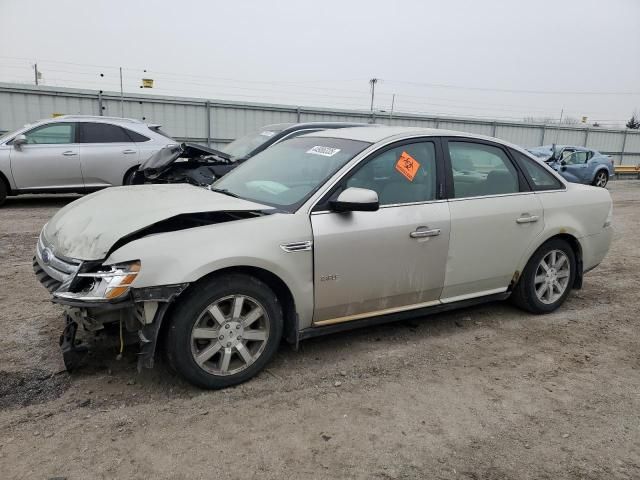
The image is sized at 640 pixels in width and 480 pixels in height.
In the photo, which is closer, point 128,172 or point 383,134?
point 383,134

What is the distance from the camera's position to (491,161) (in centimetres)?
449

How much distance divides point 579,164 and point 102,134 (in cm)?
1552

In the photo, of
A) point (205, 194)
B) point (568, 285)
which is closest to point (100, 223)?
point (205, 194)

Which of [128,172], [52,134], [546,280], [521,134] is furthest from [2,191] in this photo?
[521,134]

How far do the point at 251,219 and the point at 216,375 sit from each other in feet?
3.32

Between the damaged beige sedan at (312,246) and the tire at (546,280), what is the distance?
0.02m

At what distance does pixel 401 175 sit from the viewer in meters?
3.95

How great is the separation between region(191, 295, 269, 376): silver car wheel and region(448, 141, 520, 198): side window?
1915 mm

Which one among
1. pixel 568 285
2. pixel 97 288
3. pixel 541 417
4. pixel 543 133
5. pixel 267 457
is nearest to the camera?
pixel 267 457

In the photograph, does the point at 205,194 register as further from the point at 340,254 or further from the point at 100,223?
the point at 340,254

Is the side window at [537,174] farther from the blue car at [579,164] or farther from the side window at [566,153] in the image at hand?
the side window at [566,153]

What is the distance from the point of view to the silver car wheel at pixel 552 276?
473 cm

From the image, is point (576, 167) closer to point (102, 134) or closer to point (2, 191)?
point (102, 134)

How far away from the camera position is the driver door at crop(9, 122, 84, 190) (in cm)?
945
